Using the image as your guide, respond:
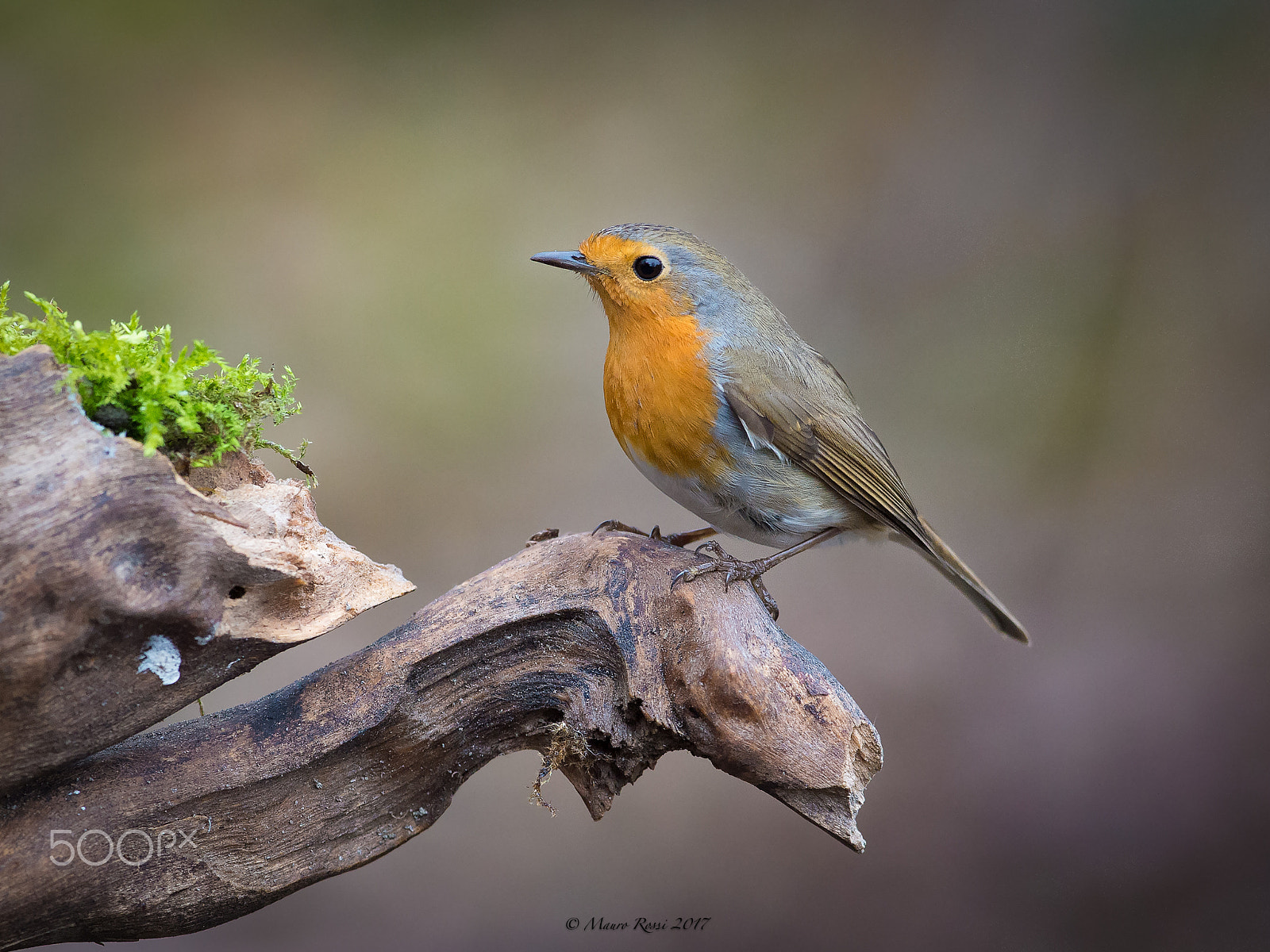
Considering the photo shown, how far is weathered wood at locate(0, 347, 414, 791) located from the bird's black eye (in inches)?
52.5

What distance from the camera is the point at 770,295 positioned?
206 inches

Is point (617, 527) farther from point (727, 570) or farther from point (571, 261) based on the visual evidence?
point (571, 261)

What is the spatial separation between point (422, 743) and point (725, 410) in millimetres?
1220

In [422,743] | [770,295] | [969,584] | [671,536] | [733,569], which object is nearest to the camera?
[422,743]

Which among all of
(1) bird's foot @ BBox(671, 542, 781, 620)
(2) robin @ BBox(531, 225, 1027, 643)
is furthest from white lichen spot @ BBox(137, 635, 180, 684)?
(2) robin @ BBox(531, 225, 1027, 643)

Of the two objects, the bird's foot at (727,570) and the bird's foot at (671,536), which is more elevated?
the bird's foot at (671,536)

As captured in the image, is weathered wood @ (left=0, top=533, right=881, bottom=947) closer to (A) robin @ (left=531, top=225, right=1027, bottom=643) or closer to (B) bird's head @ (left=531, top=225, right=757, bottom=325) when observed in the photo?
(A) robin @ (left=531, top=225, right=1027, bottom=643)

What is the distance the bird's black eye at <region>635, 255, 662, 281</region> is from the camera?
2846 millimetres

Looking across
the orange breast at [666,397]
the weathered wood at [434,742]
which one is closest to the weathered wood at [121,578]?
the weathered wood at [434,742]

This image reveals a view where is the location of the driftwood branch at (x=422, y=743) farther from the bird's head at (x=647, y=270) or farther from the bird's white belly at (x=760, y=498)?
the bird's head at (x=647, y=270)

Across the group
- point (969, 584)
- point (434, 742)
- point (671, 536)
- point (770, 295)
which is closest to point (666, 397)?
point (671, 536)

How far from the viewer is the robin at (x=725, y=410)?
8.75ft

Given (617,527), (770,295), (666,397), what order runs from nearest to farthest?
1. (666,397)
2. (617,527)
3. (770,295)

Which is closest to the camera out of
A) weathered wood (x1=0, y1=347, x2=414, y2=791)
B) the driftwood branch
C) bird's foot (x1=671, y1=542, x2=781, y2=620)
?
weathered wood (x1=0, y1=347, x2=414, y2=791)
